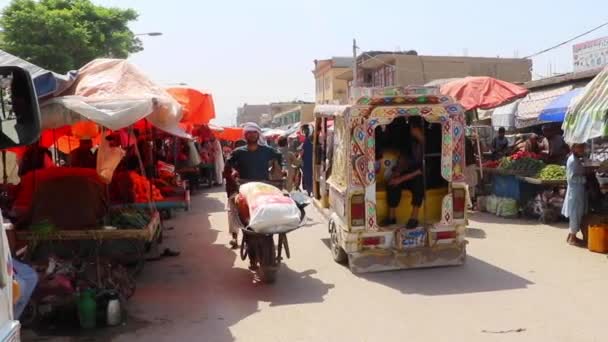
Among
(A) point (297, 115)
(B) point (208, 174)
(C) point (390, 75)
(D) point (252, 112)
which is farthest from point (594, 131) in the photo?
(D) point (252, 112)

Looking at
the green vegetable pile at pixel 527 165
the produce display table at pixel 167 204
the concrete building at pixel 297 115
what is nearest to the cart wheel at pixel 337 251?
the produce display table at pixel 167 204

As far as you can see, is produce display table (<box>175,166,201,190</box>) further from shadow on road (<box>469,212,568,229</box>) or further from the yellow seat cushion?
the yellow seat cushion

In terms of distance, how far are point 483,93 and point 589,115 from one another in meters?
3.87

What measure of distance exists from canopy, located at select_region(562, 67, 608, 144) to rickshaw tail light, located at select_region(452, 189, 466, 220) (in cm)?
202

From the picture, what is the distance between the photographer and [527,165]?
35.4 ft

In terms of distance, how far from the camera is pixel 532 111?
19.1m

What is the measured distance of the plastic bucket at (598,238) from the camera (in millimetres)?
7733

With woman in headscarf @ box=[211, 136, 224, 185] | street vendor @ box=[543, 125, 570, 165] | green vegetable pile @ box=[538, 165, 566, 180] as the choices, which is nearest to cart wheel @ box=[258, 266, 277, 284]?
green vegetable pile @ box=[538, 165, 566, 180]

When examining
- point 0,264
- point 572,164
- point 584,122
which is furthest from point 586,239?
point 0,264

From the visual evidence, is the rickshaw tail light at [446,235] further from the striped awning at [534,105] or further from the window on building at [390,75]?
the window on building at [390,75]

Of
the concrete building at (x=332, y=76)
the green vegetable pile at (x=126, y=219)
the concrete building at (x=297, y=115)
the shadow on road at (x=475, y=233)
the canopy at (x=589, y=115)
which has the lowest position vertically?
the shadow on road at (x=475, y=233)

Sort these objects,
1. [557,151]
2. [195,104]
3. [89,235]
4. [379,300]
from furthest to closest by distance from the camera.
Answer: [557,151] → [195,104] → [89,235] → [379,300]

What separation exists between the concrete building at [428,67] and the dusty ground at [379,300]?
28599mm

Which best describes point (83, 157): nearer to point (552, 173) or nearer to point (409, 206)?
point (409, 206)
